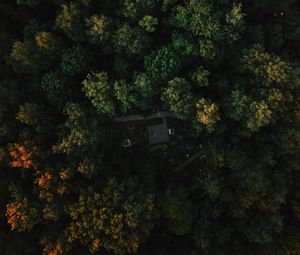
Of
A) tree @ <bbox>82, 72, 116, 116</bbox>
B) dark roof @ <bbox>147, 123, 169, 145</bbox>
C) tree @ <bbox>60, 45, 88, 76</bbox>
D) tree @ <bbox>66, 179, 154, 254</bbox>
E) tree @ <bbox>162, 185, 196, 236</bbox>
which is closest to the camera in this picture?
tree @ <bbox>66, 179, 154, 254</bbox>

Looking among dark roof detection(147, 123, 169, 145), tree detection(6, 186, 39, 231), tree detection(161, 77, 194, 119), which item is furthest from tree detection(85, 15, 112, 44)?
tree detection(6, 186, 39, 231)

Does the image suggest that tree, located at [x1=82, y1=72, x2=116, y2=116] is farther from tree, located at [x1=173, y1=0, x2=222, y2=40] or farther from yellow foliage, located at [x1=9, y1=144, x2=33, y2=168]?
tree, located at [x1=173, y1=0, x2=222, y2=40]

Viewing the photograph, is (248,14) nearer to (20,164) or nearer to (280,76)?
(280,76)

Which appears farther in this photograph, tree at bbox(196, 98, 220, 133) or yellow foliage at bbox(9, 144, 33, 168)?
tree at bbox(196, 98, 220, 133)

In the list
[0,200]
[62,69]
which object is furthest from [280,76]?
[0,200]

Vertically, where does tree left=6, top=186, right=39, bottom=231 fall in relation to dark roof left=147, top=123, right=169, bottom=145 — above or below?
below

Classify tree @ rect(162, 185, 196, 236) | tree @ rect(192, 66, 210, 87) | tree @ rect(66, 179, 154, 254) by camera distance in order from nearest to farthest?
tree @ rect(66, 179, 154, 254), tree @ rect(192, 66, 210, 87), tree @ rect(162, 185, 196, 236)
